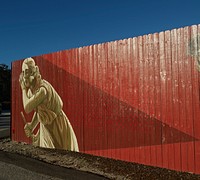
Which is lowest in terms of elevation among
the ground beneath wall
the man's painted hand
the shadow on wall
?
the ground beneath wall

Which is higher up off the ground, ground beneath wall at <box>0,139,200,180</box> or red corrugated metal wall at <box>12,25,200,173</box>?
red corrugated metal wall at <box>12,25,200,173</box>

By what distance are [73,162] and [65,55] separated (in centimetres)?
323

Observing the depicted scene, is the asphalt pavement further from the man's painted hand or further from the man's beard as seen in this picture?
the man's beard

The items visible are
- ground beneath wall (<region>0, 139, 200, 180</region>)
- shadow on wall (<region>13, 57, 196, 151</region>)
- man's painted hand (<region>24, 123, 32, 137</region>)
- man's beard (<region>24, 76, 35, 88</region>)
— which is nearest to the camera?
ground beneath wall (<region>0, 139, 200, 180</region>)

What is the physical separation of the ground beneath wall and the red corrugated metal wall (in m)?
0.16

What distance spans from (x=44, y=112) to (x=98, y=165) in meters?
3.51

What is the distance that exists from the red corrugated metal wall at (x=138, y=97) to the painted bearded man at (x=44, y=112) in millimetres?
381

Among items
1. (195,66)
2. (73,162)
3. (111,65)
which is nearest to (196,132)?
(195,66)

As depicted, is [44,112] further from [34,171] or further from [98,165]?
[34,171]

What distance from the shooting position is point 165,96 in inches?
284

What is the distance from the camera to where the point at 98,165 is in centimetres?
822

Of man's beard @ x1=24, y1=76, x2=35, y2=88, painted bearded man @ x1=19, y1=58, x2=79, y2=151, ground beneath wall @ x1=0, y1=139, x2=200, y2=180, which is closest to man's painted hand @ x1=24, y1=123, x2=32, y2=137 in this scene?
painted bearded man @ x1=19, y1=58, x2=79, y2=151

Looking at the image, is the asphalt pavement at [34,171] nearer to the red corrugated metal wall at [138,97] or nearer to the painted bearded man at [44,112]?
the red corrugated metal wall at [138,97]

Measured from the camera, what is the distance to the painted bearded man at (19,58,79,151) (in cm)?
1022
